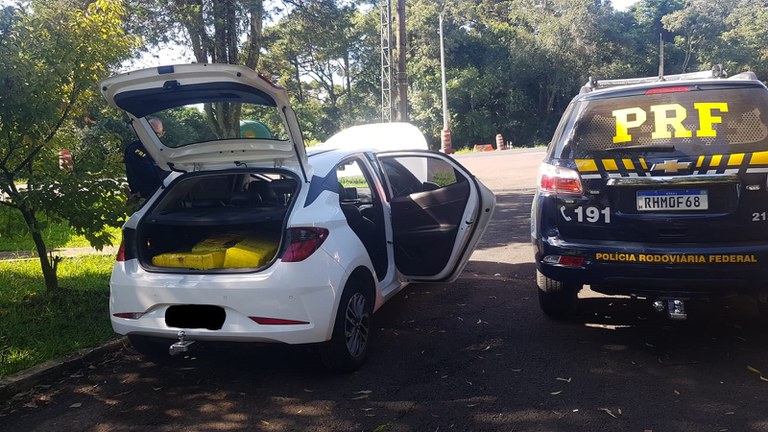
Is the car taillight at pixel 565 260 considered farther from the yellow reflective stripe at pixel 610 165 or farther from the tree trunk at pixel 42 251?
the tree trunk at pixel 42 251

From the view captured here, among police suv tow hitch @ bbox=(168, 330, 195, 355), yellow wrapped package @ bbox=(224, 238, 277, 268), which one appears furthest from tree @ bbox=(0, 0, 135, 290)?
police suv tow hitch @ bbox=(168, 330, 195, 355)

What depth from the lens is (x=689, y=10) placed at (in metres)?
48.3

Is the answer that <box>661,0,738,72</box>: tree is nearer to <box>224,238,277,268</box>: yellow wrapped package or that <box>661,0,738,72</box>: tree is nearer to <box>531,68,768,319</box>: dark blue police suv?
<box>531,68,768,319</box>: dark blue police suv

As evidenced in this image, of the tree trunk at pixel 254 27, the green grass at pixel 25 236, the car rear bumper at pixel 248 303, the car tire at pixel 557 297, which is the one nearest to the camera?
Result: the car rear bumper at pixel 248 303

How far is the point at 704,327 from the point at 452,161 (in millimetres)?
2403

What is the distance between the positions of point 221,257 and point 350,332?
101cm

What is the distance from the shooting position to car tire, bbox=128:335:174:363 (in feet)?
14.1

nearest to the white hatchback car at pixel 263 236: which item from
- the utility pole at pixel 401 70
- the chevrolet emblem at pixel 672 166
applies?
the chevrolet emblem at pixel 672 166

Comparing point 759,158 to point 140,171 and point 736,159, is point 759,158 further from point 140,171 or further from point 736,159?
point 140,171

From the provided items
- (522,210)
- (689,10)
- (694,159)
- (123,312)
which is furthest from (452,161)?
(689,10)

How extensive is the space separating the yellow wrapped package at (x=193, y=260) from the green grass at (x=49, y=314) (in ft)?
4.14

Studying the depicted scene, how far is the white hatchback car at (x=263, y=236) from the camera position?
12.2 feet

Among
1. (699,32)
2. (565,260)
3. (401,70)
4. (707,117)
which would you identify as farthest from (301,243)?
(699,32)

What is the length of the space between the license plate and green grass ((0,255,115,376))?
13.8 ft
